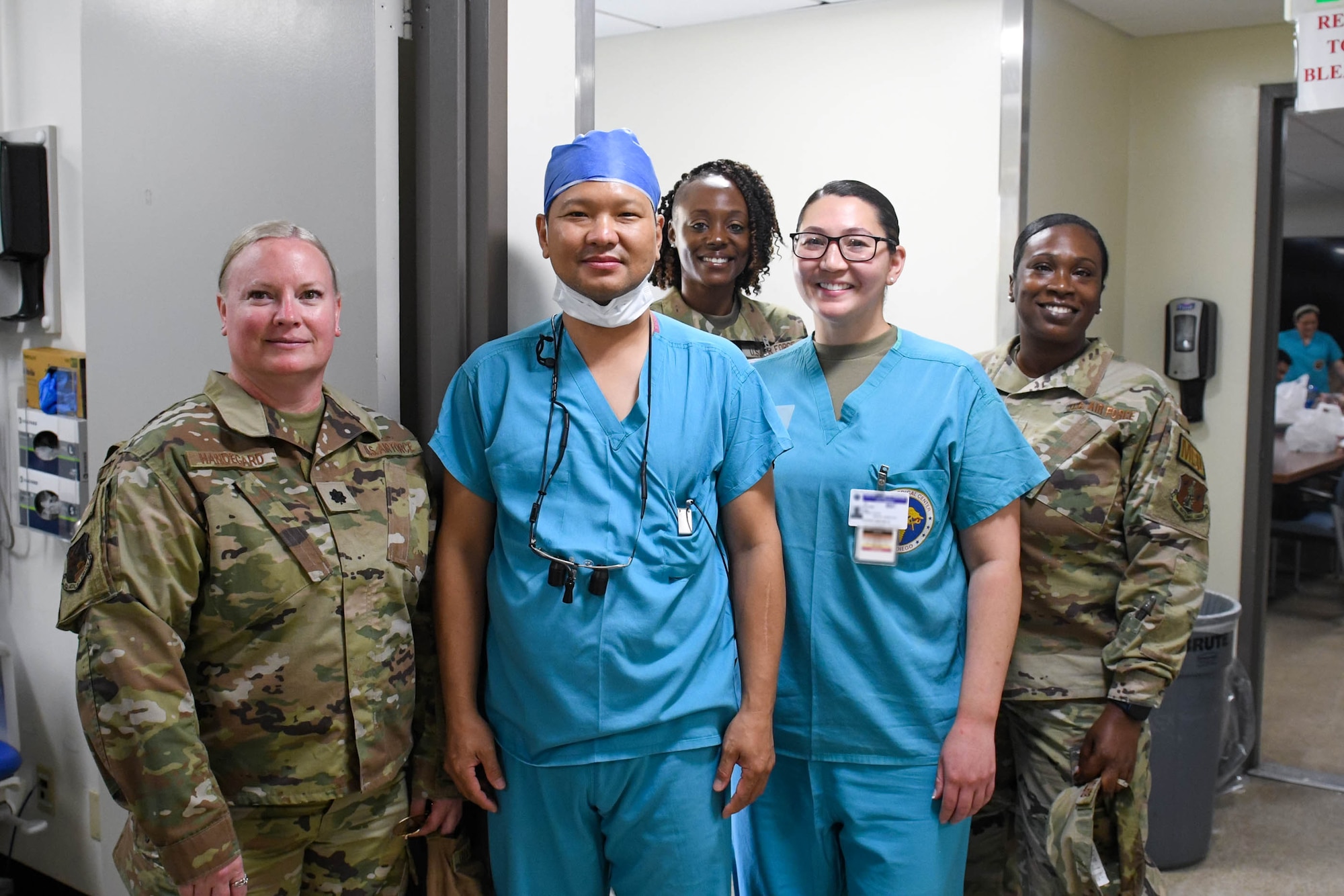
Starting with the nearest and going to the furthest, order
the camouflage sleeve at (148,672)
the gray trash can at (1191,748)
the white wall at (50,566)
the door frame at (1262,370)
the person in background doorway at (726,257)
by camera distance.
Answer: the camouflage sleeve at (148,672) < the person in background doorway at (726,257) < the white wall at (50,566) < the gray trash can at (1191,748) < the door frame at (1262,370)

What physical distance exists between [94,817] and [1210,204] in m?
3.78

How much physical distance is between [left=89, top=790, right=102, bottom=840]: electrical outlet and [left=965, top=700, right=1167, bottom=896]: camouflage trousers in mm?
2068

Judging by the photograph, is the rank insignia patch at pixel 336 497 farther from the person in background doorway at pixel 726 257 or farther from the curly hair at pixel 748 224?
the curly hair at pixel 748 224

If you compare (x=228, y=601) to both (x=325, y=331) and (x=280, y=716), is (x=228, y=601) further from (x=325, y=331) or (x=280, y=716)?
(x=325, y=331)

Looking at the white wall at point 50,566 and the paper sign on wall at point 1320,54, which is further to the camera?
the white wall at point 50,566

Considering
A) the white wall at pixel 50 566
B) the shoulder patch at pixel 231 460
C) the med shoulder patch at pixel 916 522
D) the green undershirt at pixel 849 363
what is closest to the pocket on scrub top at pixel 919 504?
the med shoulder patch at pixel 916 522

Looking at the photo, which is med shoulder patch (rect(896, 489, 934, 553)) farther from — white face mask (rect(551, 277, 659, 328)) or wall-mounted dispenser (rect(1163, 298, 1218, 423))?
wall-mounted dispenser (rect(1163, 298, 1218, 423))

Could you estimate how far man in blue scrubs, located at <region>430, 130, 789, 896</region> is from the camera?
1459 mm

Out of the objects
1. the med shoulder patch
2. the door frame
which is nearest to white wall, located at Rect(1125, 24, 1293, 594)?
the door frame

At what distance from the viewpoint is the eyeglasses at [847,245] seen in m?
1.73

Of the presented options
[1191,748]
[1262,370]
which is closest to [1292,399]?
[1262,370]

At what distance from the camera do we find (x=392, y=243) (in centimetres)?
172

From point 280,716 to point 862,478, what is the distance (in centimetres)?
89

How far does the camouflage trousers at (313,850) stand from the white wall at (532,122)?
78 centimetres
